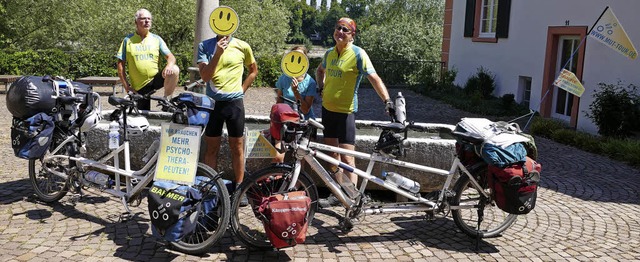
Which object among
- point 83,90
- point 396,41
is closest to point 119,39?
point 396,41

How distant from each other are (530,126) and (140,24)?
8.55 metres

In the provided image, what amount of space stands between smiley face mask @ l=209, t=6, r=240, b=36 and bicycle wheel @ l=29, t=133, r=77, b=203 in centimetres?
176

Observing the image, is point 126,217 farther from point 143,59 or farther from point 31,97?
point 143,59

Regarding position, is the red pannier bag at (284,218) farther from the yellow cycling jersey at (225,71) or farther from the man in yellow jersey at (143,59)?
the man in yellow jersey at (143,59)

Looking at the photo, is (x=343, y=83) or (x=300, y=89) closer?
(x=343, y=83)

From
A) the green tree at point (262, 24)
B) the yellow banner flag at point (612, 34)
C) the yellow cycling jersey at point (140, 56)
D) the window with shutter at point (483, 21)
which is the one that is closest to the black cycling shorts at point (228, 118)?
the yellow cycling jersey at point (140, 56)

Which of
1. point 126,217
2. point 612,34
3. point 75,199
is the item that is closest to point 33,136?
point 75,199

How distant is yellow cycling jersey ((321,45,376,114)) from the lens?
510 cm

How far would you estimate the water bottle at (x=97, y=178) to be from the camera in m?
5.01

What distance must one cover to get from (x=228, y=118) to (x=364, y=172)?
4.28 ft

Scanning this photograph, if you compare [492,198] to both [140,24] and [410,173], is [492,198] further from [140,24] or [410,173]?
[140,24]

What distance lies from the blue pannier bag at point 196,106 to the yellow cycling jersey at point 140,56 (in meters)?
2.10

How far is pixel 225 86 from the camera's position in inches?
200

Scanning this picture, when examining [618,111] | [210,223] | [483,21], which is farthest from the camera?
[483,21]
